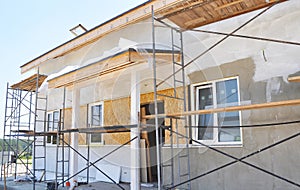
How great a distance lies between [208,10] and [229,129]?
7.88 feet

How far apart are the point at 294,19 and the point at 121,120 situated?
17.1ft

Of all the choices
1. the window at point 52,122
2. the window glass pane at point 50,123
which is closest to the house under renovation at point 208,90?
the window at point 52,122

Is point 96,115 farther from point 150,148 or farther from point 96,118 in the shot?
point 150,148

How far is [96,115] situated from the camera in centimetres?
869

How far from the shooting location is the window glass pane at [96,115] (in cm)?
855

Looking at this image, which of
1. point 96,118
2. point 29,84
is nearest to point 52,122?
point 29,84

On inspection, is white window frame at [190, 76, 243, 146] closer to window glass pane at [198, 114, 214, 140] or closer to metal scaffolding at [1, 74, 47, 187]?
window glass pane at [198, 114, 214, 140]

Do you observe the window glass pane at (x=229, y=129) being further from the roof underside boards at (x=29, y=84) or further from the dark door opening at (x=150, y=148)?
the roof underside boards at (x=29, y=84)

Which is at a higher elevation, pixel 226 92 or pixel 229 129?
pixel 226 92

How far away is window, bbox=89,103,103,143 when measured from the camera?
27.6 ft

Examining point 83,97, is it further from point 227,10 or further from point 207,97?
point 227,10

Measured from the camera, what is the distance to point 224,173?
16.0 ft

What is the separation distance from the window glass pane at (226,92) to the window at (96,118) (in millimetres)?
4463

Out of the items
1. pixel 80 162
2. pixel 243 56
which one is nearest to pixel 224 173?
pixel 243 56
